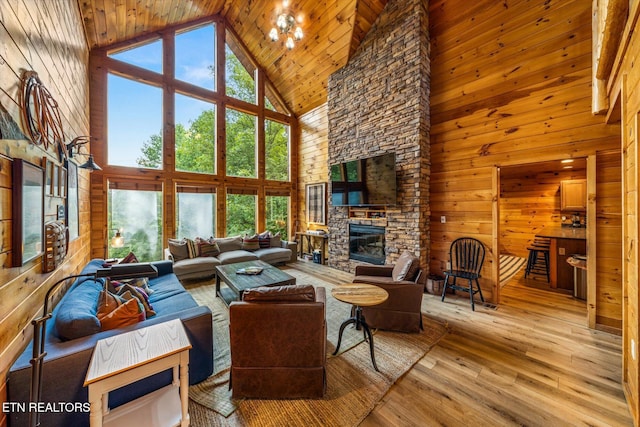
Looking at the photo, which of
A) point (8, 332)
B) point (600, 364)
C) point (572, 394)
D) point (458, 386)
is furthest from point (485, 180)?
point (8, 332)

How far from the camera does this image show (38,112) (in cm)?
172

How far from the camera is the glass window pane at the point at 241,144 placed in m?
6.41

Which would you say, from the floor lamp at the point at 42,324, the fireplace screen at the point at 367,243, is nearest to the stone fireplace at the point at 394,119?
the fireplace screen at the point at 367,243

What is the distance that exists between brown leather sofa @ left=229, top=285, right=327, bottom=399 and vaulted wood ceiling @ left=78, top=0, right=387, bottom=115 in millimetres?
4913

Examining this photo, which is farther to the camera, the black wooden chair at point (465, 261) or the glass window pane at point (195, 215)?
the glass window pane at point (195, 215)

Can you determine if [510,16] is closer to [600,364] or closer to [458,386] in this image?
[600,364]

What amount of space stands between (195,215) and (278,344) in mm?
4987

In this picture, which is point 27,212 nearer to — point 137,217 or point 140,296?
point 140,296

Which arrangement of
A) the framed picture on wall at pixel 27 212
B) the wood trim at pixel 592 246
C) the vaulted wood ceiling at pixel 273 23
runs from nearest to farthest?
the framed picture on wall at pixel 27 212, the wood trim at pixel 592 246, the vaulted wood ceiling at pixel 273 23

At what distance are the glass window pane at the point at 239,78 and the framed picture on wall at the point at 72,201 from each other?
15.0 feet

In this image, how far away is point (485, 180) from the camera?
3699 mm

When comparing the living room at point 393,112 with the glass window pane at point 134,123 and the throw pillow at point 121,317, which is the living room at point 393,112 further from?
the throw pillow at point 121,317

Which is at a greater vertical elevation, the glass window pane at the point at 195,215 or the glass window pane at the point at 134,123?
the glass window pane at the point at 134,123

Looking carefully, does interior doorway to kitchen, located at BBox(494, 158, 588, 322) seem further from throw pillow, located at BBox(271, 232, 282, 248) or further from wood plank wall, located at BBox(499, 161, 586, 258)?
throw pillow, located at BBox(271, 232, 282, 248)
